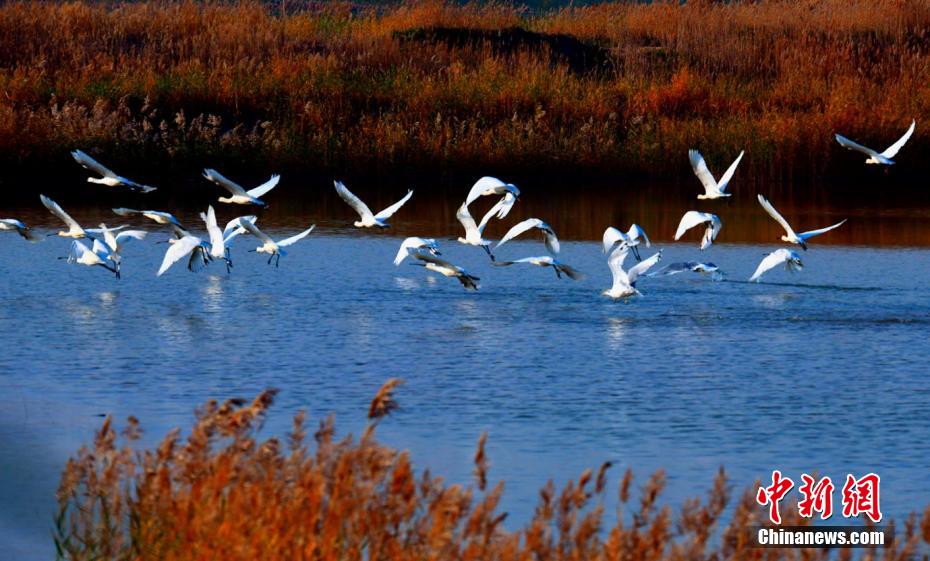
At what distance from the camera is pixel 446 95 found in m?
19.0

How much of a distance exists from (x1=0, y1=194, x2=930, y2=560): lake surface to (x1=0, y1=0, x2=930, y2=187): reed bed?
4.22 metres

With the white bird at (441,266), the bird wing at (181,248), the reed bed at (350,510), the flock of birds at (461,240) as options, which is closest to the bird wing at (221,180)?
the flock of birds at (461,240)

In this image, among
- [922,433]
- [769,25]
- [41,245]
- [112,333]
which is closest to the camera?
[922,433]

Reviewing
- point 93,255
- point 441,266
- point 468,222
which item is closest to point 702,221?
point 468,222

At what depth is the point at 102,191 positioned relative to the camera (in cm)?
1766

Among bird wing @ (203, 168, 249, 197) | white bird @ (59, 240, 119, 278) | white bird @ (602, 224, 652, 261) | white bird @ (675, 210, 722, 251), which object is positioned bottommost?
white bird @ (59, 240, 119, 278)

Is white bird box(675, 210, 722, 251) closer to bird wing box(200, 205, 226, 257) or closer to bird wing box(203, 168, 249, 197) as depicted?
bird wing box(203, 168, 249, 197)

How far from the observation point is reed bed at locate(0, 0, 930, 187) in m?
18.0

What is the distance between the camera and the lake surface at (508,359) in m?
6.54

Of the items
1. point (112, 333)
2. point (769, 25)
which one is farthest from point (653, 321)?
point (769, 25)

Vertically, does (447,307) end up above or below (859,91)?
below

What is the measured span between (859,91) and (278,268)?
30.6ft

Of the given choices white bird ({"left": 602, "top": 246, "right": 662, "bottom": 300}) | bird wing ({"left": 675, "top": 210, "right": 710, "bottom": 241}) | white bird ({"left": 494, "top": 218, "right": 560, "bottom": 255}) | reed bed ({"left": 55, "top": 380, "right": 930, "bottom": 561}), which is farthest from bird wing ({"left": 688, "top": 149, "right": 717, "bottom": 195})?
reed bed ({"left": 55, "top": 380, "right": 930, "bottom": 561})

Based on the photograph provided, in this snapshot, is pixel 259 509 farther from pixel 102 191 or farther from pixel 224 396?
pixel 102 191
